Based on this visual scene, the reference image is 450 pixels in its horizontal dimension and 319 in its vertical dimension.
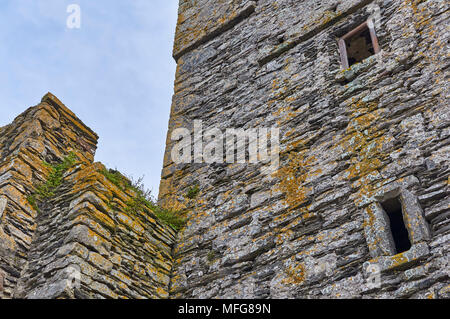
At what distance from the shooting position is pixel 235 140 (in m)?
6.18

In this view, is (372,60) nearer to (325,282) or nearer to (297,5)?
(297,5)

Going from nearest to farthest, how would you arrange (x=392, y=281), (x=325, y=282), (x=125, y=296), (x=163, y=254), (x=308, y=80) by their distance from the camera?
(x=392, y=281) → (x=325, y=282) → (x=125, y=296) → (x=163, y=254) → (x=308, y=80)

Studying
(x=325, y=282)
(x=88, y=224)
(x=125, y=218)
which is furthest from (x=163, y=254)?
(x=325, y=282)

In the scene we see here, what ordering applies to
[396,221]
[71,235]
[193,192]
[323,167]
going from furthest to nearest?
[193,192] → [323,167] → [71,235] → [396,221]

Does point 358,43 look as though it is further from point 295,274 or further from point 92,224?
point 92,224

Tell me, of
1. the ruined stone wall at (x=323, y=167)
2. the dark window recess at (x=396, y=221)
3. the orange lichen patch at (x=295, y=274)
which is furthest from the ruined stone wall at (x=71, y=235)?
the dark window recess at (x=396, y=221)

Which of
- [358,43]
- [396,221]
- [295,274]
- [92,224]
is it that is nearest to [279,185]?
[295,274]

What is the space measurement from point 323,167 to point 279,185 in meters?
0.48

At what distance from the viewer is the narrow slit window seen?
5.93m

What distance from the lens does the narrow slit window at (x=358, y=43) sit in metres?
5.93

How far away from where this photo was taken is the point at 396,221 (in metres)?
4.48

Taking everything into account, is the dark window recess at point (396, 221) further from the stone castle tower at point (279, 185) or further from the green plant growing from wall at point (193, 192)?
the green plant growing from wall at point (193, 192)
